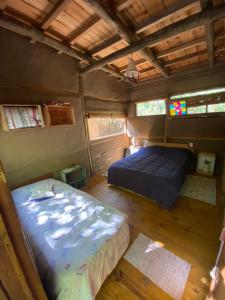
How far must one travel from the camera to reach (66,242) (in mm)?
1170

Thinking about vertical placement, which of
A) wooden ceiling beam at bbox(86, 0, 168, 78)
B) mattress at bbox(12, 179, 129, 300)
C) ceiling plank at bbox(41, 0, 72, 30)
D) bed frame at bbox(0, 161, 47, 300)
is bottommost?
mattress at bbox(12, 179, 129, 300)

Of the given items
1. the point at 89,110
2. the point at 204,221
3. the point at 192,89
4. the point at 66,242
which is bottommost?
the point at 204,221

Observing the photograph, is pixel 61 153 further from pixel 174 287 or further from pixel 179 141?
pixel 179 141

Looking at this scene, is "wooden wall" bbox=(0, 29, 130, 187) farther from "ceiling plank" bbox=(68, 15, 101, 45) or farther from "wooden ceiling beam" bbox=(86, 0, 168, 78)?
"wooden ceiling beam" bbox=(86, 0, 168, 78)

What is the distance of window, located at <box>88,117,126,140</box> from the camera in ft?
12.5

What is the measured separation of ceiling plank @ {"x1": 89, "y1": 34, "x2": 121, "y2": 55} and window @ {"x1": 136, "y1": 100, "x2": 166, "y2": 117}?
99.3 inches

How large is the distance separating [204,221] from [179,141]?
2.63m

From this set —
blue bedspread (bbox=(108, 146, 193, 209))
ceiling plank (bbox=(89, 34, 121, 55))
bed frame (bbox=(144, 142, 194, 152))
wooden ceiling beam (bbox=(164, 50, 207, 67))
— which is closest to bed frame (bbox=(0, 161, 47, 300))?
blue bedspread (bbox=(108, 146, 193, 209))

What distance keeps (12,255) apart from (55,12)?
2.52 m

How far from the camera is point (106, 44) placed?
2438mm

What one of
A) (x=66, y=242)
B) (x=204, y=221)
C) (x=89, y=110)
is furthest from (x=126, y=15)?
(x=204, y=221)

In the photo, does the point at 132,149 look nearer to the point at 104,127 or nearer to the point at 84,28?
the point at 104,127

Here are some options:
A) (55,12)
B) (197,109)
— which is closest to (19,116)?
(55,12)

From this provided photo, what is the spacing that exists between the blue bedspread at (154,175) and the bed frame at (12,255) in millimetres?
2057
